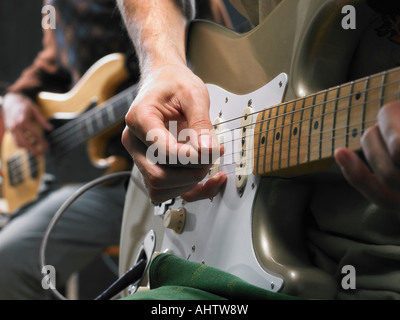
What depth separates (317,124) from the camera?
47 centimetres

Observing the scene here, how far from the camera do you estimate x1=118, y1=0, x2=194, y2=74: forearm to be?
0.68 meters

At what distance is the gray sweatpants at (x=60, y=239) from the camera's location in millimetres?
1364

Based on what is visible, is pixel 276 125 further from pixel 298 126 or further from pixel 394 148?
pixel 394 148

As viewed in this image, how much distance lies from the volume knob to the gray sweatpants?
27.2 inches

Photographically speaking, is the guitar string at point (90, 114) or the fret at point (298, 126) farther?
the guitar string at point (90, 114)

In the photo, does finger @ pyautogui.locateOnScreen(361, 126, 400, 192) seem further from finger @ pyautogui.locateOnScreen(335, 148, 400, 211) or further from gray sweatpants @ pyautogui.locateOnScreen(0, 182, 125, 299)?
gray sweatpants @ pyautogui.locateOnScreen(0, 182, 125, 299)

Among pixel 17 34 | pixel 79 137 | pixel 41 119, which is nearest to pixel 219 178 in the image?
pixel 79 137

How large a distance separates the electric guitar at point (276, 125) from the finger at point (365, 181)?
0.01 m

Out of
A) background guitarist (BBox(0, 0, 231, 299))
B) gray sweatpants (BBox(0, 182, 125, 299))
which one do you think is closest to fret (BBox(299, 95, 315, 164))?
background guitarist (BBox(0, 0, 231, 299))

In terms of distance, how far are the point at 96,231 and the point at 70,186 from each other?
150mm

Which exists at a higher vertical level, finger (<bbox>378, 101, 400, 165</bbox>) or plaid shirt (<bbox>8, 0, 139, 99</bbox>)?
plaid shirt (<bbox>8, 0, 139, 99</bbox>)

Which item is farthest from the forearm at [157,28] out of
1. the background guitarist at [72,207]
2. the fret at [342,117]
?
the background guitarist at [72,207]

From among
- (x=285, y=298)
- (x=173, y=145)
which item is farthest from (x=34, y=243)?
(x=285, y=298)

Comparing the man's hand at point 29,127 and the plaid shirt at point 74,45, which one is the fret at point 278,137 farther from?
the man's hand at point 29,127
